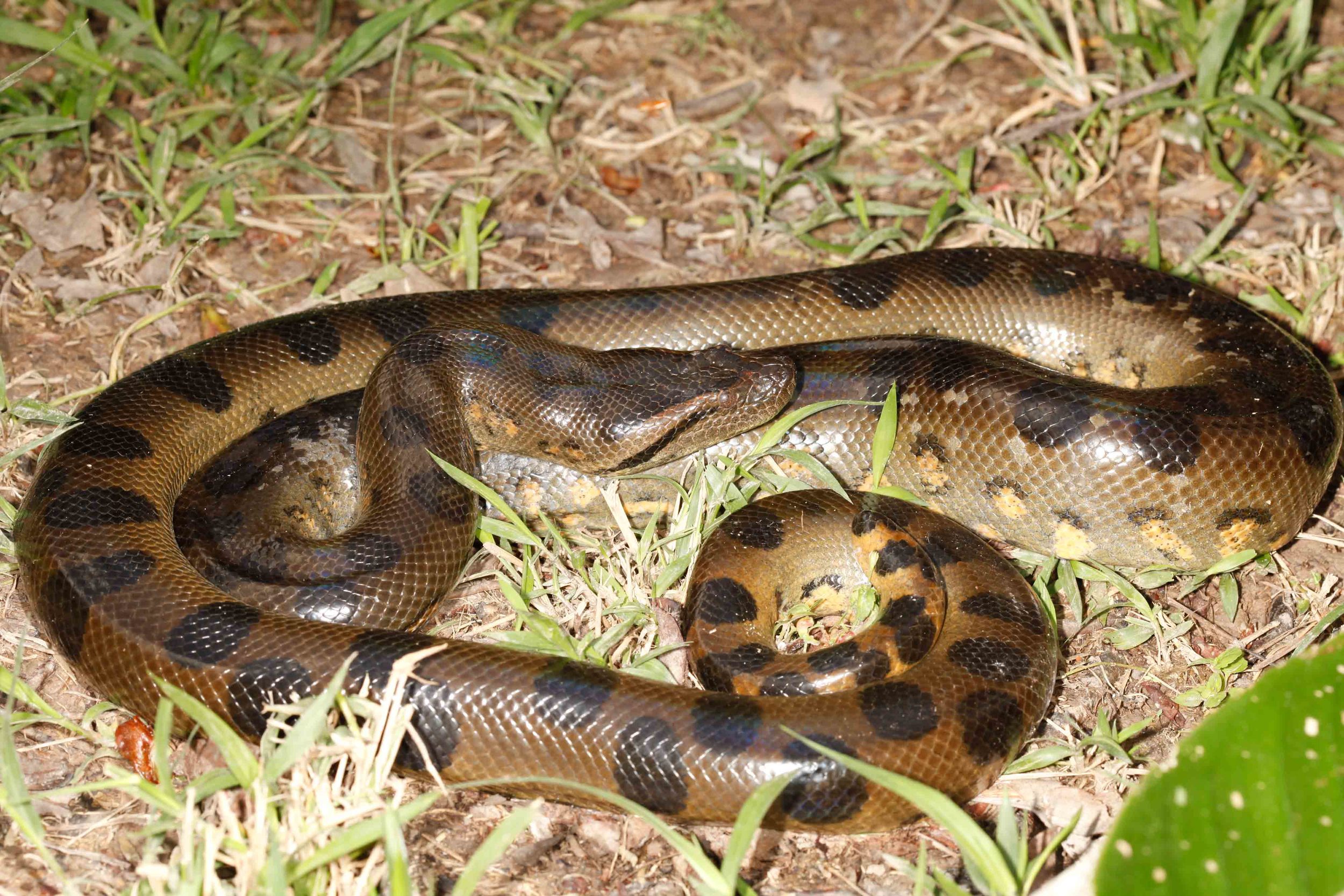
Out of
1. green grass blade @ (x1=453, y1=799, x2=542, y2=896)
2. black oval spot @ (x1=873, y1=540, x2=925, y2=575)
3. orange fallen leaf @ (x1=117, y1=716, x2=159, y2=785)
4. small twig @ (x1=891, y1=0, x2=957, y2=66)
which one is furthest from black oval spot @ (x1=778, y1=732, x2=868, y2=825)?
small twig @ (x1=891, y1=0, x2=957, y2=66)

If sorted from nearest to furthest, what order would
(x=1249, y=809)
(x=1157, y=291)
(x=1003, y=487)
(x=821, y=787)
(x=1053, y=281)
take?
(x=1249, y=809)
(x=821, y=787)
(x=1003, y=487)
(x=1157, y=291)
(x=1053, y=281)

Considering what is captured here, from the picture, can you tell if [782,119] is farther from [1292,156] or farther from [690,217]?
[1292,156]

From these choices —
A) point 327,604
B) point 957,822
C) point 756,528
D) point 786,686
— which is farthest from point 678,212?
point 957,822

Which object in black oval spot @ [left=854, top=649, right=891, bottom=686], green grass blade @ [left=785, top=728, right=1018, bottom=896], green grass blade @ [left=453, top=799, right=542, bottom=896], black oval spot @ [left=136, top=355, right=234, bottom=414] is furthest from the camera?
black oval spot @ [left=136, top=355, right=234, bottom=414]

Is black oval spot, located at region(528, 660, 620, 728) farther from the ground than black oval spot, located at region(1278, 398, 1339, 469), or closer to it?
closer to it

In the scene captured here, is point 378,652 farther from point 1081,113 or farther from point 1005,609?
point 1081,113

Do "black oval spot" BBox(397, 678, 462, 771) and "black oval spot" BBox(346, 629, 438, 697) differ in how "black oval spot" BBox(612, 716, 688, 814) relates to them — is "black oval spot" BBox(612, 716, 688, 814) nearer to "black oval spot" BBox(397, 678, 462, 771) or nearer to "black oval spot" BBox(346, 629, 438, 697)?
"black oval spot" BBox(397, 678, 462, 771)

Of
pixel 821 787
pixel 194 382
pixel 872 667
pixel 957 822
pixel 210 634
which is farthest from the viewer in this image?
pixel 194 382
